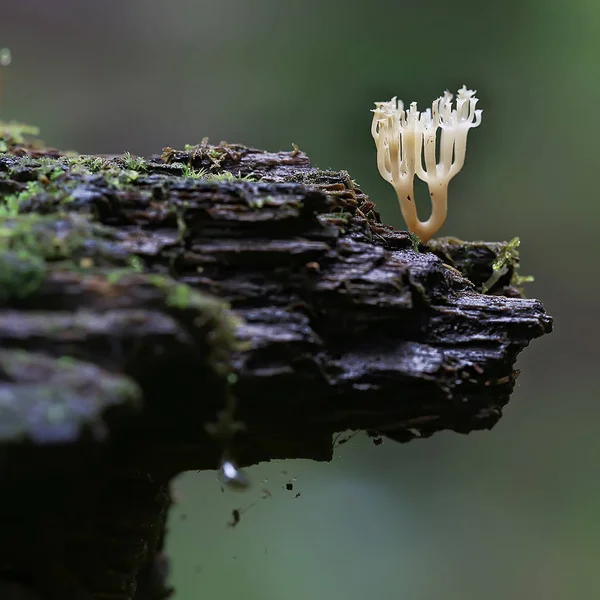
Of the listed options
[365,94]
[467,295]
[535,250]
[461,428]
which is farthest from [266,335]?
[535,250]

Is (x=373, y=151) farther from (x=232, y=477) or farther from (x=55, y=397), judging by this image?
(x=55, y=397)

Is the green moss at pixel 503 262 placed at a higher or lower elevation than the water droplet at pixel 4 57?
lower

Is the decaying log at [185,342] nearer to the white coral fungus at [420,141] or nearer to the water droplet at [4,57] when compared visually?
the white coral fungus at [420,141]

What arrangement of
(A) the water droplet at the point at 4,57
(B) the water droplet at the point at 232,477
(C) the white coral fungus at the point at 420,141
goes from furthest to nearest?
(A) the water droplet at the point at 4,57 → (C) the white coral fungus at the point at 420,141 → (B) the water droplet at the point at 232,477

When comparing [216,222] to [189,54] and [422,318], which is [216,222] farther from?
[189,54]

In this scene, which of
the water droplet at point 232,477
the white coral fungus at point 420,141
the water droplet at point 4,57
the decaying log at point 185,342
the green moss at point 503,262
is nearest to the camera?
the decaying log at point 185,342

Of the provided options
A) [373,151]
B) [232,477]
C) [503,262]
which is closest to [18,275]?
[232,477]

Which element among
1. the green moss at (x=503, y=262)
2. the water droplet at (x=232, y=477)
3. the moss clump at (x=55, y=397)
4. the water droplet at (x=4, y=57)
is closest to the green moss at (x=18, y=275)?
the moss clump at (x=55, y=397)
